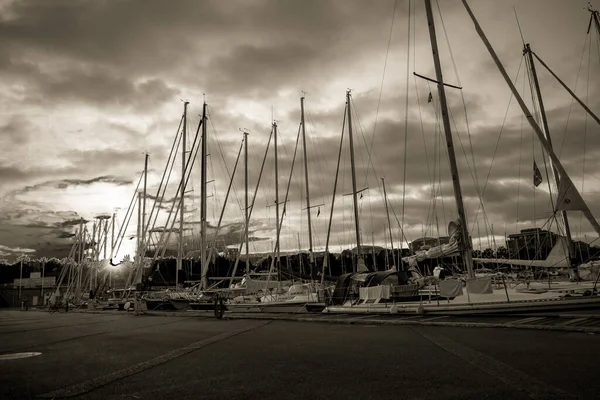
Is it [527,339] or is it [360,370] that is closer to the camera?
[360,370]

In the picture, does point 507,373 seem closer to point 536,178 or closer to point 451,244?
point 451,244

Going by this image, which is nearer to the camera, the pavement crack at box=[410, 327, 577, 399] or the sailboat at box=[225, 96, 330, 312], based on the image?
the pavement crack at box=[410, 327, 577, 399]

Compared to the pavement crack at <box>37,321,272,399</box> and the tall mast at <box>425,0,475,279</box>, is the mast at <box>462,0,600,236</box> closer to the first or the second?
the tall mast at <box>425,0,475,279</box>

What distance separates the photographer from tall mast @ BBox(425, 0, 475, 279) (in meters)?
19.3

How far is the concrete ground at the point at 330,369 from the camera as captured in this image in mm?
6289

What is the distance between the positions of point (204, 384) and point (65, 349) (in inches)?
343

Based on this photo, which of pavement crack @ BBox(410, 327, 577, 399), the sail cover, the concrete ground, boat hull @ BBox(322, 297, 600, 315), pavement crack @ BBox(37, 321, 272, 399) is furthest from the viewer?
the sail cover

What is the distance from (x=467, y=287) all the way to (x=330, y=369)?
12.6 m

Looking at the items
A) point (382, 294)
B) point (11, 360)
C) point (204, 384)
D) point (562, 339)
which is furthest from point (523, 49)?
point (11, 360)

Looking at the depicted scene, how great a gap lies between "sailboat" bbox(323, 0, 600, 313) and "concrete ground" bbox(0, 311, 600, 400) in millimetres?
4965

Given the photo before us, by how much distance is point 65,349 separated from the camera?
43.6 ft

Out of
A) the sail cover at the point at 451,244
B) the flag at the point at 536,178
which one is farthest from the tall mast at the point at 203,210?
the flag at the point at 536,178

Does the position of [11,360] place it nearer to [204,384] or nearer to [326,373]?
[204,384]

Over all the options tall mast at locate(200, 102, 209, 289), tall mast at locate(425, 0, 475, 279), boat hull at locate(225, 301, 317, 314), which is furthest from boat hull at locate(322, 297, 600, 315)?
tall mast at locate(200, 102, 209, 289)
